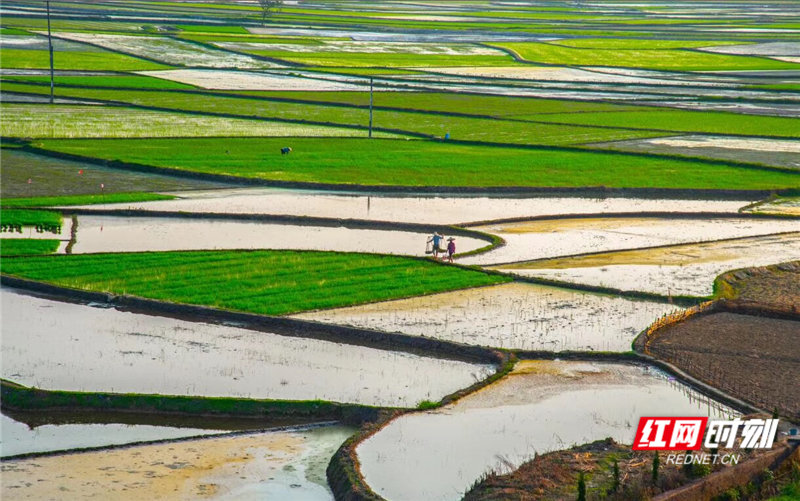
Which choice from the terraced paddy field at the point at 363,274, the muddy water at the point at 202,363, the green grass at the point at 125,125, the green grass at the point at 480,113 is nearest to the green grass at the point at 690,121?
the green grass at the point at 480,113

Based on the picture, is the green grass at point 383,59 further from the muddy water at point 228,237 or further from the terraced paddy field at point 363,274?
the muddy water at point 228,237

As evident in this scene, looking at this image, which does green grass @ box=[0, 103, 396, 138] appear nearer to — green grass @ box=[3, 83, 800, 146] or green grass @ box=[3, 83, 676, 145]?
green grass @ box=[3, 83, 676, 145]

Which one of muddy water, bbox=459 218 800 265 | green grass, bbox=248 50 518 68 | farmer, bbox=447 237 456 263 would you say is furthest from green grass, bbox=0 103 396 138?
green grass, bbox=248 50 518 68

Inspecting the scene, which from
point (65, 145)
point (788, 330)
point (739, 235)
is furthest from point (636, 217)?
point (65, 145)

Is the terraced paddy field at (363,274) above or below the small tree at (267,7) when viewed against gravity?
below

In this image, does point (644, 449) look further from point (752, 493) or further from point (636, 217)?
point (636, 217)

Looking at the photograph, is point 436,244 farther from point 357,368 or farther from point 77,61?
point 77,61
